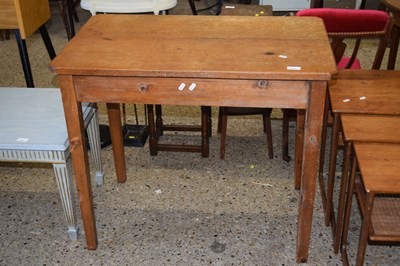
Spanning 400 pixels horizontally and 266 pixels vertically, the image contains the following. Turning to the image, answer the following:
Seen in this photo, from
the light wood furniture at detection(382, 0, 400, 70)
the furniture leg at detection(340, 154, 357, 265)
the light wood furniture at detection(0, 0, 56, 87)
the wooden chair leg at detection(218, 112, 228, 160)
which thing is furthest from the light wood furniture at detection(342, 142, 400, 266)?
the light wood furniture at detection(0, 0, 56, 87)

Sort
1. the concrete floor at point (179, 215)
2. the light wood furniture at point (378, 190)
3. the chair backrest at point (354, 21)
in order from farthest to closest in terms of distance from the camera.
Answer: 1. the chair backrest at point (354, 21)
2. the concrete floor at point (179, 215)
3. the light wood furniture at point (378, 190)

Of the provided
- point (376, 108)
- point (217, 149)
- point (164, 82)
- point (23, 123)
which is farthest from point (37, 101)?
point (376, 108)

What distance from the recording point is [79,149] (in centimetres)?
164

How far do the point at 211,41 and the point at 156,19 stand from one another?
0.33 m

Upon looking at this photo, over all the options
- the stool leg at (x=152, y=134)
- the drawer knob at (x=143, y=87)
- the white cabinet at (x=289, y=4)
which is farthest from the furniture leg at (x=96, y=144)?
the white cabinet at (x=289, y=4)

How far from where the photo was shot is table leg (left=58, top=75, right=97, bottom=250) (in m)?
1.53

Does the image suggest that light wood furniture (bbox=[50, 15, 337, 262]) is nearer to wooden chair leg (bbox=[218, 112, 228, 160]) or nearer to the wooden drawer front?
the wooden drawer front

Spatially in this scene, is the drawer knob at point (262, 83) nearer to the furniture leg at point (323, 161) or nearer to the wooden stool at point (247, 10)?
the furniture leg at point (323, 161)

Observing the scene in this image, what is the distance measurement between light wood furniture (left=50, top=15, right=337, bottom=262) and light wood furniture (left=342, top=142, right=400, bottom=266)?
0.15 m

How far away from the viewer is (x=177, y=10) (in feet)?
15.8

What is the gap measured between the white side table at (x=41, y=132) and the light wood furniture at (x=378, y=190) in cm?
95

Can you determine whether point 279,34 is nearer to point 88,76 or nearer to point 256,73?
point 256,73

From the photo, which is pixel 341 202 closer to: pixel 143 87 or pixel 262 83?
pixel 262 83

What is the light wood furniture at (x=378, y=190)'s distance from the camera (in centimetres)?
133
